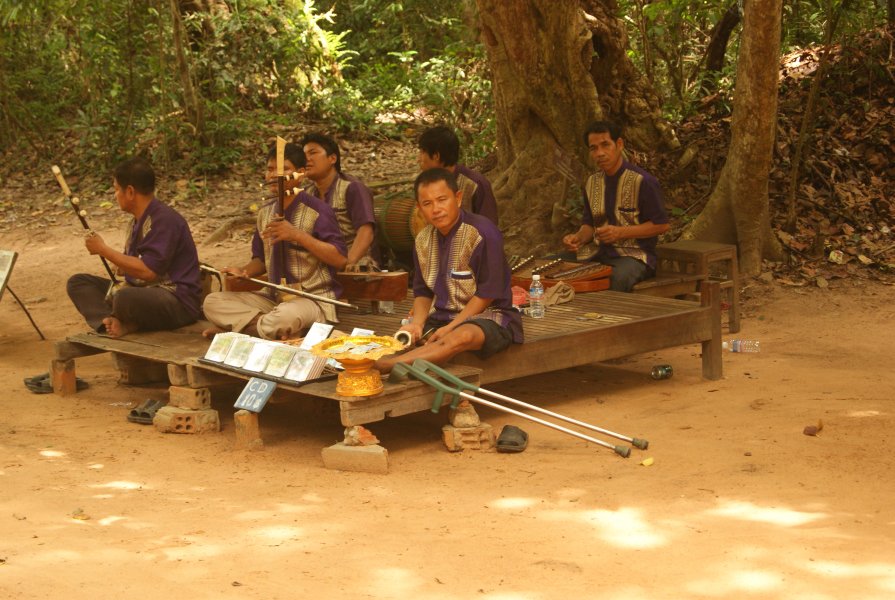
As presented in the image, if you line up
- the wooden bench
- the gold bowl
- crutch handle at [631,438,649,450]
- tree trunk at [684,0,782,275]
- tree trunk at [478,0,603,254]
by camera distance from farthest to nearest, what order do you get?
1. tree trunk at [478,0,603,254]
2. tree trunk at [684,0,782,275]
3. the wooden bench
4. crutch handle at [631,438,649,450]
5. the gold bowl

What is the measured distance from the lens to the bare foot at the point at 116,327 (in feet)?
21.9

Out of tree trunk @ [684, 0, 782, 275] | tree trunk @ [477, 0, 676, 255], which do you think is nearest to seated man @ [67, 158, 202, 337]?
tree trunk @ [477, 0, 676, 255]

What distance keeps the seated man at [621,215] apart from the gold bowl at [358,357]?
8.54 ft

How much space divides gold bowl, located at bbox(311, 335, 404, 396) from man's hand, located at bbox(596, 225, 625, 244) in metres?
2.59

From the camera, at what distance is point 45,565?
3840 mm

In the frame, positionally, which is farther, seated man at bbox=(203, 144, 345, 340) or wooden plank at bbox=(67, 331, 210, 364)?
seated man at bbox=(203, 144, 345, 340)

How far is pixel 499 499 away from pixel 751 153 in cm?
475

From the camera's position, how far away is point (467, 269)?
19.2 feet

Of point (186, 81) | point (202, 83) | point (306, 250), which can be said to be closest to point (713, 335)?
point (306, 250)

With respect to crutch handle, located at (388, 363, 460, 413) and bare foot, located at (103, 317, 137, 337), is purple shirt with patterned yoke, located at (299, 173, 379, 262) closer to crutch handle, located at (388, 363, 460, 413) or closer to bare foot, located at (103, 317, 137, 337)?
bare foot, located at (103, 317, 137, 337)

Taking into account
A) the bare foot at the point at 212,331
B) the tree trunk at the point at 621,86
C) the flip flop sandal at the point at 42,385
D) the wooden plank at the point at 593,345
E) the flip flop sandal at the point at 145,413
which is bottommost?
the flip flop sandal at the point at 145,413

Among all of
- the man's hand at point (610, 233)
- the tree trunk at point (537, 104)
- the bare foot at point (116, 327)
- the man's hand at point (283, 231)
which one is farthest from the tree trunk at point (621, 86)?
the bare foot at point (116, 327)

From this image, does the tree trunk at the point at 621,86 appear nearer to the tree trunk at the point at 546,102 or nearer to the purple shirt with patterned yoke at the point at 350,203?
the tree trunk at the point at 546,102

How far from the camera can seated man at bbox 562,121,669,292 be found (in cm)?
745
